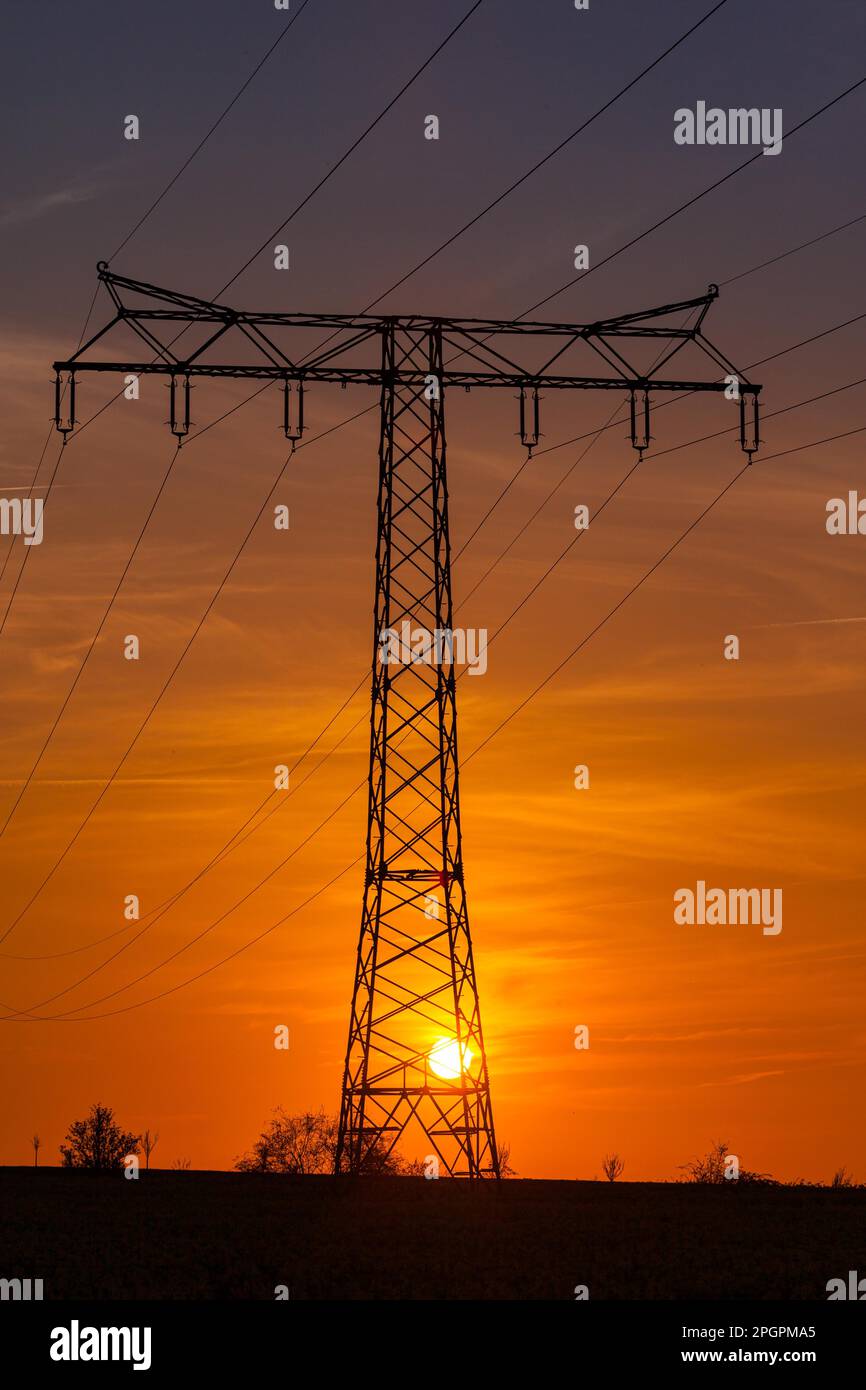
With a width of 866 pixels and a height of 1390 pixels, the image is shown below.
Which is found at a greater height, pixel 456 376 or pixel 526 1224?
pixel 456 376

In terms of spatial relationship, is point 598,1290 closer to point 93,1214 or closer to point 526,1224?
point 526,1224
